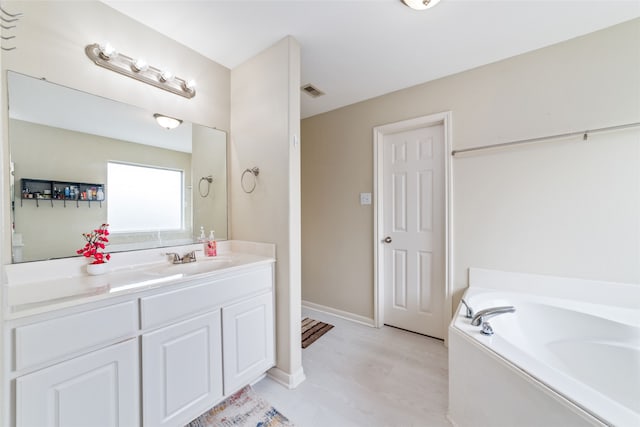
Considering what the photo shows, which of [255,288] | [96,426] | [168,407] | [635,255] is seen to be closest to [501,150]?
[635,255]

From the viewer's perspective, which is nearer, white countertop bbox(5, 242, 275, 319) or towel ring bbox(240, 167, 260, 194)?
white countertop bbox(5, 242, 275, 319)

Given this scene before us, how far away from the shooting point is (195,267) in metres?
1.70

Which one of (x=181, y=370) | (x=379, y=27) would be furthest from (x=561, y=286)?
(x=181, y=370)

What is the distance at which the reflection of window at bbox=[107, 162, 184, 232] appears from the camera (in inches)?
65.2

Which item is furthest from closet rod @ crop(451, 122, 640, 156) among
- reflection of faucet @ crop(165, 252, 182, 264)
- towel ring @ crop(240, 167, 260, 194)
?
reflection of faucet @ crop(165, 252, 182, 264)

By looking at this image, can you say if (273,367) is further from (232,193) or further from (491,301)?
(491,301)

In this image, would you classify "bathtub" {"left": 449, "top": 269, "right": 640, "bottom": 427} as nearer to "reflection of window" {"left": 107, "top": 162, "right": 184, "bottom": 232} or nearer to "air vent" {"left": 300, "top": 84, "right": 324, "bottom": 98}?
"reflection of window" {"left": 107, "top": 162, "right": 184, "bottom": 232}

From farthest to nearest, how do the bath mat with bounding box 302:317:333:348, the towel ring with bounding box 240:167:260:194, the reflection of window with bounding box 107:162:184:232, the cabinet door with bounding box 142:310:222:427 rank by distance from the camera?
the bath mat with bounding box 302:317:333:348, the towel ring with bounding box 240:167:260:194, the reflection of window with bounding box 107:162:184:232, the cabinet door with bounding box 142:310:222:427

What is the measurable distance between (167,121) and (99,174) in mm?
563

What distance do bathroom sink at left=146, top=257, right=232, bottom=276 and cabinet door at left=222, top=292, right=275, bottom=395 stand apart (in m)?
0.27

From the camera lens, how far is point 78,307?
112 centimetres

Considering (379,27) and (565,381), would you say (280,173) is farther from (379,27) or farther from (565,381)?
(565,381)

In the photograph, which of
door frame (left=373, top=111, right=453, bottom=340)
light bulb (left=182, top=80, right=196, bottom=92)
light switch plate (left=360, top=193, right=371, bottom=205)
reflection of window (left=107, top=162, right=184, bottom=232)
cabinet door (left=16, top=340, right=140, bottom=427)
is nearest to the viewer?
cabinet door (left=16, top=340, right=140, bottom=427)

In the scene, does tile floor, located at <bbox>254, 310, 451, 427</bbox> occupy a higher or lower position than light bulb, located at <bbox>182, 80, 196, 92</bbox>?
lower
